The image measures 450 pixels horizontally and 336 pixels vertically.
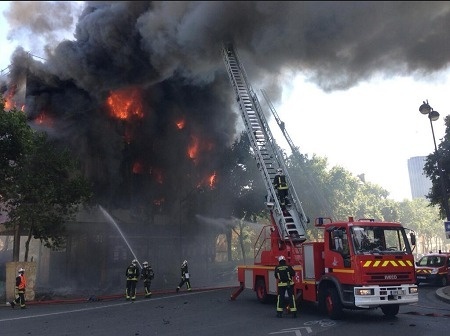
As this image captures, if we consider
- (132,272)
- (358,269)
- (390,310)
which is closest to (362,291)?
(358,269)

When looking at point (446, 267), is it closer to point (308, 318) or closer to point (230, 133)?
point (308, 318)

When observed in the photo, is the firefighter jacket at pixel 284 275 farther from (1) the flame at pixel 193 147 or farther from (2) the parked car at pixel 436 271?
(1) the flame at pixel 193 147

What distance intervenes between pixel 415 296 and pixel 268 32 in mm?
7942

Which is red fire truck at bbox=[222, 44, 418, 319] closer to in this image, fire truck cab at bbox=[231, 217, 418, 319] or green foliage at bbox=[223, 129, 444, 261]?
fire truck cab at bbox=[231, 217, 418, 319]

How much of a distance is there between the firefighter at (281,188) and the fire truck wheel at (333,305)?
3616 millimetres

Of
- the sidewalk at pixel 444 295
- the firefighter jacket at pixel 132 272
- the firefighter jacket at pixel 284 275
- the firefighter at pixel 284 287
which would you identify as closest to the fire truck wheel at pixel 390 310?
the firefighter at pixel 284 287

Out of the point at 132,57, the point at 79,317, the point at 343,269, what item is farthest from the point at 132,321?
the point at 132,57

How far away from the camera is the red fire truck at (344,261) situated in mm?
9500

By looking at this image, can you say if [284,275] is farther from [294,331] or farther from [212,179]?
[212,179]

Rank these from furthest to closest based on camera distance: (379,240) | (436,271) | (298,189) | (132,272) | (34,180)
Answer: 1. (298,189)
2. (436,271)
3. (34,180)
4. (132,272)
5. (379,240)

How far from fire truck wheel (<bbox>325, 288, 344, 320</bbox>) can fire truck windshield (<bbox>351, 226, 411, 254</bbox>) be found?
125 cm

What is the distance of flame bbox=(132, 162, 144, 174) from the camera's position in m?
26.4

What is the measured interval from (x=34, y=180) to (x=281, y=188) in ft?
31.4

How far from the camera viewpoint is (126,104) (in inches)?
1001
